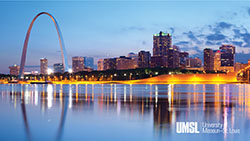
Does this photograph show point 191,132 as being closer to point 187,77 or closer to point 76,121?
point 76,121

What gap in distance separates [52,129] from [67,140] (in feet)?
8.45

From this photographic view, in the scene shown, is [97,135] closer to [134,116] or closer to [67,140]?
[67,140]

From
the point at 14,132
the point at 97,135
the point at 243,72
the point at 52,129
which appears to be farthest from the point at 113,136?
the point at 243,72

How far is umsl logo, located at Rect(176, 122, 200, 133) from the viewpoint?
45.1 feet

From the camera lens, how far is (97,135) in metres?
13.2

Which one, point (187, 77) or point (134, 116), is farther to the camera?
point (187, 77)

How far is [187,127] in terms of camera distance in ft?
48.3

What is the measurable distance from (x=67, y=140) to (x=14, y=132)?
3106mm

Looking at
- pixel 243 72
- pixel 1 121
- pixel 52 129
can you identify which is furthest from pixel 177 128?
pixel 243 72

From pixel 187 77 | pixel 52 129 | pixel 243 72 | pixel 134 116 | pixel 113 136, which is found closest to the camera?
pixel 113 136

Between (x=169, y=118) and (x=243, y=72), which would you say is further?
(x=243, y=72)

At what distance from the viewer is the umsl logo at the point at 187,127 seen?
13750 mm

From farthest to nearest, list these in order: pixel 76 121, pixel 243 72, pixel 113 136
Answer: pixel 243 72
pixel 76 121
pixel 113 136

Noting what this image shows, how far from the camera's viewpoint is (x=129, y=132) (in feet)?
45.2
